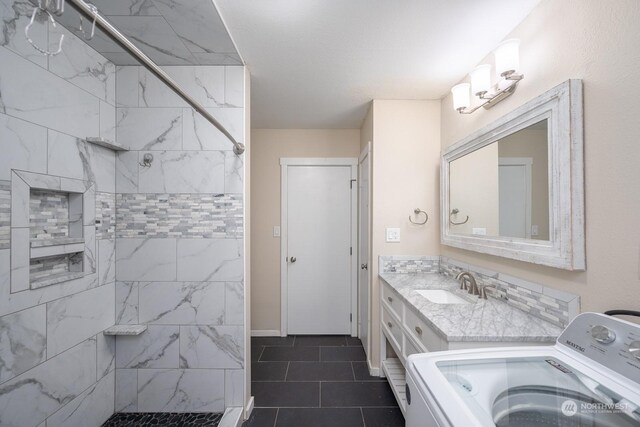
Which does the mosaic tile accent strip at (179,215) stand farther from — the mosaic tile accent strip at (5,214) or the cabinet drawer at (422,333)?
the cabinet drawer at (422,333)

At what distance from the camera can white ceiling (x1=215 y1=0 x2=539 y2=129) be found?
1.23 m

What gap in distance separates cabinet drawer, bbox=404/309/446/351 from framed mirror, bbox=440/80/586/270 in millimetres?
587

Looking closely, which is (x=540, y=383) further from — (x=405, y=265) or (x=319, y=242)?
(x=319, y=242)

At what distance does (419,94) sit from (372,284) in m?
1.64

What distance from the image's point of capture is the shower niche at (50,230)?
1.11 metres

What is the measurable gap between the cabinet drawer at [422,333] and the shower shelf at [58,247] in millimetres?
1910

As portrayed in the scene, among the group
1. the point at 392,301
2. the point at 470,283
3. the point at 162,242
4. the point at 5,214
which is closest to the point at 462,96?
the point at 470,283

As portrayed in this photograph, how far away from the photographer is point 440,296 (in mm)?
1672

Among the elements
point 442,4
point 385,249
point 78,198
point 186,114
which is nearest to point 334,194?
point 385,249

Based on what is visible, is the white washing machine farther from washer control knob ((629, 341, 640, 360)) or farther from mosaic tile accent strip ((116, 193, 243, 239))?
mosaic tile accent strip ((116, 193, 243, 239))

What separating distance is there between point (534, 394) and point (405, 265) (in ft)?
4.50

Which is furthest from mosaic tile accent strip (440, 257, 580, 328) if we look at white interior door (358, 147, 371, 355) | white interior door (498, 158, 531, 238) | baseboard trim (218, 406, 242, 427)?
baseboard trim (218, 406, 242, 427)

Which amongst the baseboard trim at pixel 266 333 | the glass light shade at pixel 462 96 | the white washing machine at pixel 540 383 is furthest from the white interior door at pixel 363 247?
the white washing machine at pixel 540 383

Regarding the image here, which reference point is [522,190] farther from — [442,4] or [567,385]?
[442,4]
